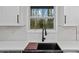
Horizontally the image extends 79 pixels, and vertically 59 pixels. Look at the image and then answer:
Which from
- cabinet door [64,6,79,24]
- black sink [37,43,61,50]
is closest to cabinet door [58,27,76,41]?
cabinet door [64,6,79,24]

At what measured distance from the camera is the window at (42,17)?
10.1 feet

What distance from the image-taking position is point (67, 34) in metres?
2.94

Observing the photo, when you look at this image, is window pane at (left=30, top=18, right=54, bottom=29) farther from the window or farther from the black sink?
the black sink

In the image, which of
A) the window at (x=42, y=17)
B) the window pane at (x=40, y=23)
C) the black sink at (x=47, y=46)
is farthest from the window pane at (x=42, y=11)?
the black sink at (x=47, y=46)

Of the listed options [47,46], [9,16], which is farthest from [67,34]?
[9,16]

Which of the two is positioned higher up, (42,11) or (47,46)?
(42,11)

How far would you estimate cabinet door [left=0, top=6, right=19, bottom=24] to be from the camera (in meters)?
2.84

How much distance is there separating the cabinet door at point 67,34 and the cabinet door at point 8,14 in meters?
0.96

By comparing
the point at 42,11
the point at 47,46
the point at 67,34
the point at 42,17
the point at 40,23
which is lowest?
the point at 47,46

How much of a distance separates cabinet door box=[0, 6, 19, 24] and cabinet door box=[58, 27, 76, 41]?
0.96 meters

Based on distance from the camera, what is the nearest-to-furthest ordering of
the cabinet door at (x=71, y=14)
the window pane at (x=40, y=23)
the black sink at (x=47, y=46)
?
the black sink at (x=47, y=46)
the cabinet door at (x=71, y=14)
the window pane at (x=40, y=23)

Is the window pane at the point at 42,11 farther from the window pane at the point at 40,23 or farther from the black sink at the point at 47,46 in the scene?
the black sink at the point at 47,46

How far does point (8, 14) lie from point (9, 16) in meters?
0.04

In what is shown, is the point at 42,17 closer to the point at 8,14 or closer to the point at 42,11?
the point at 42,11
